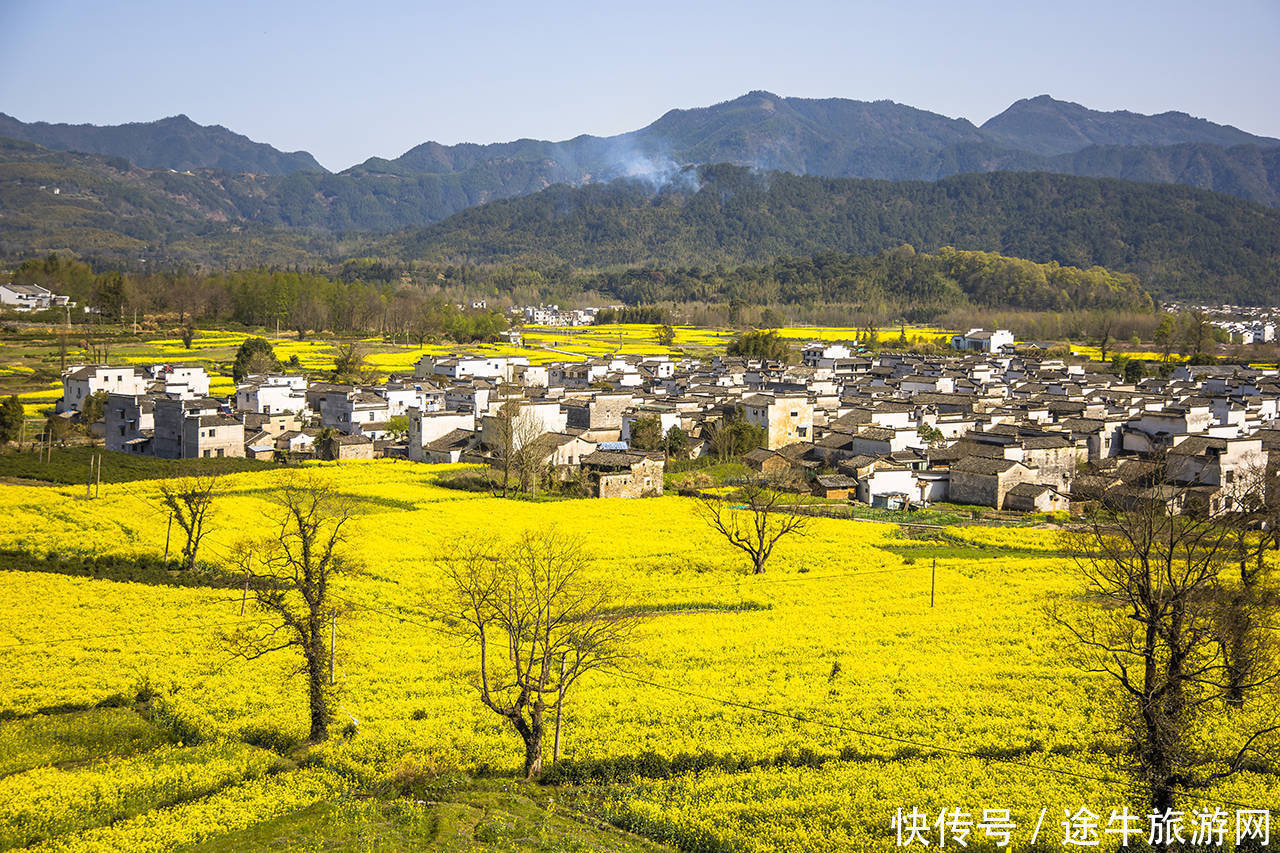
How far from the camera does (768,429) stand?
169 feet

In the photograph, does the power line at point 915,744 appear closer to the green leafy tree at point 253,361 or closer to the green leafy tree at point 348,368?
the green leafy tree at point 348,368

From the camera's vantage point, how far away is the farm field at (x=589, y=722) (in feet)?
44.1

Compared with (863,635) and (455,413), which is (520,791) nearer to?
(863,635)

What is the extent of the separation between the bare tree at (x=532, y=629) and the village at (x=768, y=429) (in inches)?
660

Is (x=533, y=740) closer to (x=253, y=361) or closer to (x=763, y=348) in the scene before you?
(x=253, y=361)

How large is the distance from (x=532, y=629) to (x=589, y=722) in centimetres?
341

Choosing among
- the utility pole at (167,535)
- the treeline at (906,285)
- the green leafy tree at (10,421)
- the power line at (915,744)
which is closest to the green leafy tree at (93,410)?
the green leafy tree at (10,421)

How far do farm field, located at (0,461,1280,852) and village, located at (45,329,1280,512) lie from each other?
13169 millimetres

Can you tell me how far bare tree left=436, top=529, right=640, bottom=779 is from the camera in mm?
15250

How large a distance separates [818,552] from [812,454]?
50.0ft

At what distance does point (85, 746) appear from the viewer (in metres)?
16.0

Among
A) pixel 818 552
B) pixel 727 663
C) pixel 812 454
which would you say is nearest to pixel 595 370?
pixel 812 454

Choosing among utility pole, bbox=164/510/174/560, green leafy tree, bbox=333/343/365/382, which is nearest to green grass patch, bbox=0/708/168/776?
utility pole, bbox=164/510/174/560

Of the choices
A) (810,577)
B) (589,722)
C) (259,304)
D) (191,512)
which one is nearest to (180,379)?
(191,512)
